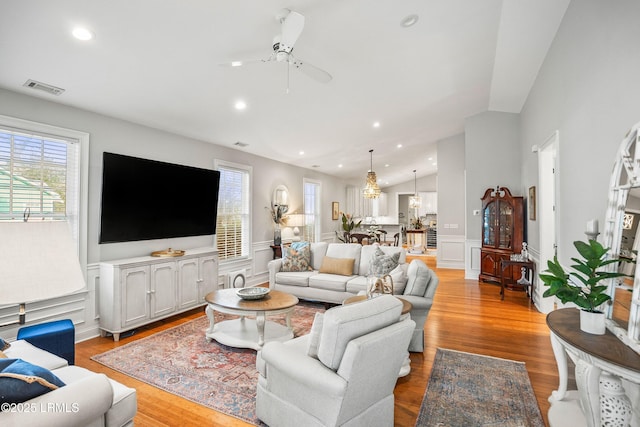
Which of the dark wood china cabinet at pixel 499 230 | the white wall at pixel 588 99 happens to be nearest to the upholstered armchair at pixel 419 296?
the white wall at pixel 588 99

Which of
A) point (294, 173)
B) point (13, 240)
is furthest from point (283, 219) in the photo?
point (13, 240)

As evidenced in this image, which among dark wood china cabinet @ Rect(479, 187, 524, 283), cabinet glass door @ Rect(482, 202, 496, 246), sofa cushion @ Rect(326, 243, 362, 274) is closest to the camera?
sofa cushion @ Rect(326, 243, 362, 274)

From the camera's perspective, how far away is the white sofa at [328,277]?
4535mm

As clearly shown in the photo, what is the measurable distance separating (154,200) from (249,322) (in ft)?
6.84

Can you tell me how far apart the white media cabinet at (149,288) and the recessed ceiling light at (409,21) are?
389 cm

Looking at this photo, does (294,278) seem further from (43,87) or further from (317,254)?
(43,87)

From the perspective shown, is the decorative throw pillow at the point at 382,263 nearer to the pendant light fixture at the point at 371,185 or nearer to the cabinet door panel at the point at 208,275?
the cabinet door panel at the point at 208,275

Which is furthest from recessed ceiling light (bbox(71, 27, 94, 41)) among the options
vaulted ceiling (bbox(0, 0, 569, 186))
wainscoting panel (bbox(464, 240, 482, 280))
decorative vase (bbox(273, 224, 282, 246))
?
wainscoting panel (bbox(464, 240, 482, 280))

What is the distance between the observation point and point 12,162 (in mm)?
3102

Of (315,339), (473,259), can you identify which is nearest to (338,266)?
(315,339)

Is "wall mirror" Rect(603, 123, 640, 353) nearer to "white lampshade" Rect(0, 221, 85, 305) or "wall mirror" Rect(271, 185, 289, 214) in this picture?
"white lampshade" Rect(0, 221, 85, 305)

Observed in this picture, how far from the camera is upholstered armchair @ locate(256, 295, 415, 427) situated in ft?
5.57

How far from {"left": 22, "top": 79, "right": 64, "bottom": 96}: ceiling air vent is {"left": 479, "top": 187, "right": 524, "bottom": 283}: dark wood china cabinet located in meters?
6.87

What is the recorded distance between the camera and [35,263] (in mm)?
1355
